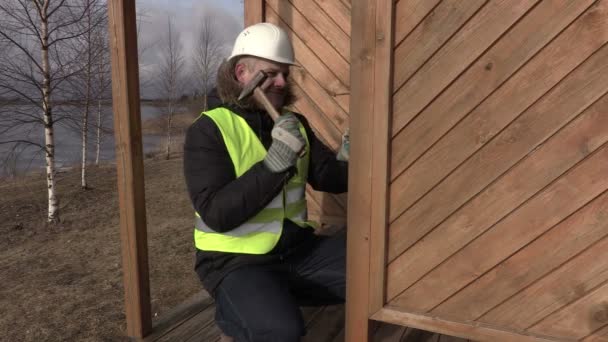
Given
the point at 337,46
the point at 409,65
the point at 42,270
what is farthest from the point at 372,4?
the point at 42,270

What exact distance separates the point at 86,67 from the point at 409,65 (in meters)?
7.90

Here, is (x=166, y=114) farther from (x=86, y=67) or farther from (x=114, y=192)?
(x=86, y=67)

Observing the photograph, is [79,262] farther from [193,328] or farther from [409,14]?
[409,14]

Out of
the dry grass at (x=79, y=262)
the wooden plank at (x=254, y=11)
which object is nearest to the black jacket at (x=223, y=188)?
the wooden plank at (x=254, y=11)

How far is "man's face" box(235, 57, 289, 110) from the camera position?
6.59 feet

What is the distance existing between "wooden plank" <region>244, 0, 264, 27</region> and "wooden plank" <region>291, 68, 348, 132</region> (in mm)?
485

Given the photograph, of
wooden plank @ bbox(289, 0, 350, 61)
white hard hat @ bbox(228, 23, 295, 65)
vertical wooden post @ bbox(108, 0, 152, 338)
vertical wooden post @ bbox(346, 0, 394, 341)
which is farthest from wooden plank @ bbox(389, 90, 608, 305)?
wooden plank @ bbox(289, 0, 350, 61)

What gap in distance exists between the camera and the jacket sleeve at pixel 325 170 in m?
2.34

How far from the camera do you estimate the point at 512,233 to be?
58.4 inches

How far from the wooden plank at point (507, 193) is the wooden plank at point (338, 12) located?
6.87ft

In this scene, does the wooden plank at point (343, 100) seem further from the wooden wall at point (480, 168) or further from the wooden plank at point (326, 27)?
the wooden wall at point (480, 168)

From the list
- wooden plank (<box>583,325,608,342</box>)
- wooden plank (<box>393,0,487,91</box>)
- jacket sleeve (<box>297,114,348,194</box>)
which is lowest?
wooden plank (<box>583,325,608,342</box>)

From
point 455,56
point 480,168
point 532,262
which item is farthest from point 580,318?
point 455,56

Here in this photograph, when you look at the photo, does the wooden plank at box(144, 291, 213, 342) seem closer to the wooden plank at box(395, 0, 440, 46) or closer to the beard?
→ the beard
